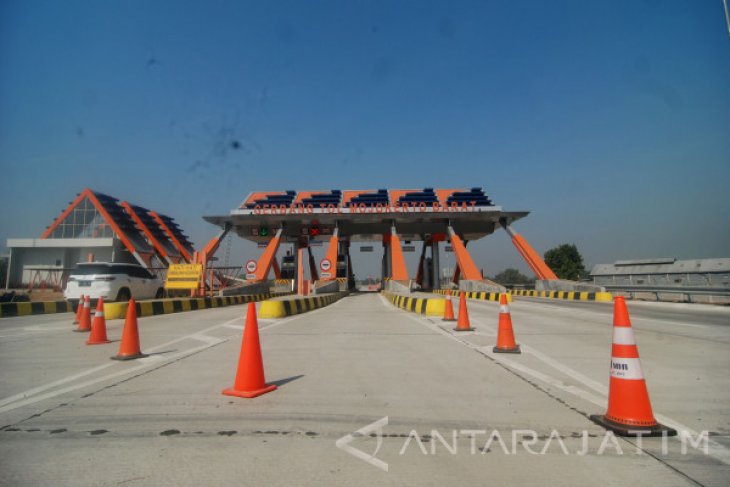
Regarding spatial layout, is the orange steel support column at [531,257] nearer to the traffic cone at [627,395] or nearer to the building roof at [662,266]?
the building roof at [662,266]

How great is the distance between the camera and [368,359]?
19.2 feet

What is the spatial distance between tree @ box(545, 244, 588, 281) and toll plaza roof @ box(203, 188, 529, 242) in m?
56.2

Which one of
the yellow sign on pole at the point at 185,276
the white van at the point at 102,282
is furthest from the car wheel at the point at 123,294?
the yellow sign on pole at the point at 185,276

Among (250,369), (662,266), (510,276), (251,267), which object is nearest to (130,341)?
(250,369)

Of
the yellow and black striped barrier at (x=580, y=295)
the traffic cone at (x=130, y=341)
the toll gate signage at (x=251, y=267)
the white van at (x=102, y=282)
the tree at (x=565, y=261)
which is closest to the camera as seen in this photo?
the traffic cone at (x=130, y=341)

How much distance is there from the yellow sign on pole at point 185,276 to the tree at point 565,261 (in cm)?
9598

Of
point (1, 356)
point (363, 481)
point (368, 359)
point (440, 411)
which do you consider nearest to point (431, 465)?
point (363, 481)

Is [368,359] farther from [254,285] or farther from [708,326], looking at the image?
[254,285]

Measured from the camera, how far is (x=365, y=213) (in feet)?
140

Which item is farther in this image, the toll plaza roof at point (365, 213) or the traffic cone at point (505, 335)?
the toll plaza roof at point (365, 213)

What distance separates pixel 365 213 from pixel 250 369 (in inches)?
1532

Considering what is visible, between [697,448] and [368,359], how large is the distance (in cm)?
→ 383

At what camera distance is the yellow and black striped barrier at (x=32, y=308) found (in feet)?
45.3

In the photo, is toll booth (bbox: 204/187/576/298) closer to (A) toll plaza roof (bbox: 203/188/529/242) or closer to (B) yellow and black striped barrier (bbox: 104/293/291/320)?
(A) toll plaza roof (bbox: 203/188/529/242)
